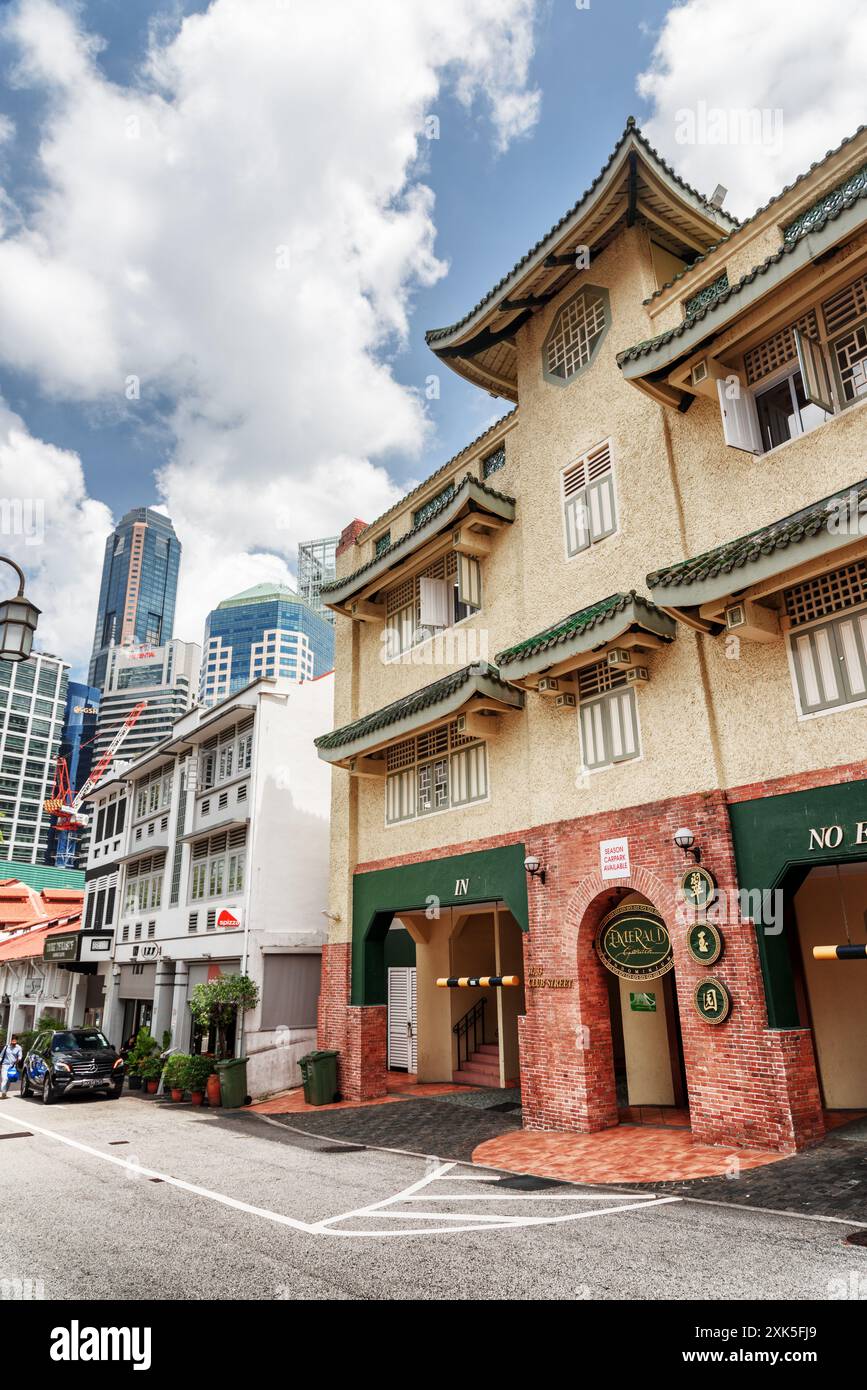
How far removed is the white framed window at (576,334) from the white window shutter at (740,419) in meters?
3.74

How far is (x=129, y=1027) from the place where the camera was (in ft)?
100

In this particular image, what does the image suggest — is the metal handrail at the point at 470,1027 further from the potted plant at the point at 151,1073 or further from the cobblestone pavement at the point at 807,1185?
the cobblestone pavement at the point at 807,1185

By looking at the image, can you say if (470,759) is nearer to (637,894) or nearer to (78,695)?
(637,894)

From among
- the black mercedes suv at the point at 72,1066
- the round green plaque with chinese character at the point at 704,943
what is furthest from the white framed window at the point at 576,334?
the black mercedes suv at the point at 72,1066

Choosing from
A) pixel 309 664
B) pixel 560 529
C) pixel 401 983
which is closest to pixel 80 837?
pixel 309 664

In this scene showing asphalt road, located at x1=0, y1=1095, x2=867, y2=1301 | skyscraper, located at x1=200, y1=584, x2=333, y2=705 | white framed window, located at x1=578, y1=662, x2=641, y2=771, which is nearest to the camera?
asphalt road, located at x1=0, y1=1095, x2=867, y2=1301

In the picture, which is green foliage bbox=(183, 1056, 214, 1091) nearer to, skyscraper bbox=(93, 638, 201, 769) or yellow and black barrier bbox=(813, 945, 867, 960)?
yellow and black barrier bbox=(813, 945, 867, 960)

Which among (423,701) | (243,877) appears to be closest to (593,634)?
(423,701)

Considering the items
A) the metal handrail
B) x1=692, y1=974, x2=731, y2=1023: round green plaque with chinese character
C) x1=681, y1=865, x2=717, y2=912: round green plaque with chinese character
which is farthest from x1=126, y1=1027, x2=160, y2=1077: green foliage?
x1=681, y1=865, x2=717, y2=912: round green plaque with chinese character

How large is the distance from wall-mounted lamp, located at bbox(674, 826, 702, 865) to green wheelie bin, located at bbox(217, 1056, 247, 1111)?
13.7 meters

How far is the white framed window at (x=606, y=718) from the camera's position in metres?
13.0

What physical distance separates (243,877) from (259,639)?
168650mm

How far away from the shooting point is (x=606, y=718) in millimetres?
13391

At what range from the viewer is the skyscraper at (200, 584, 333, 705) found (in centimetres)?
18538
